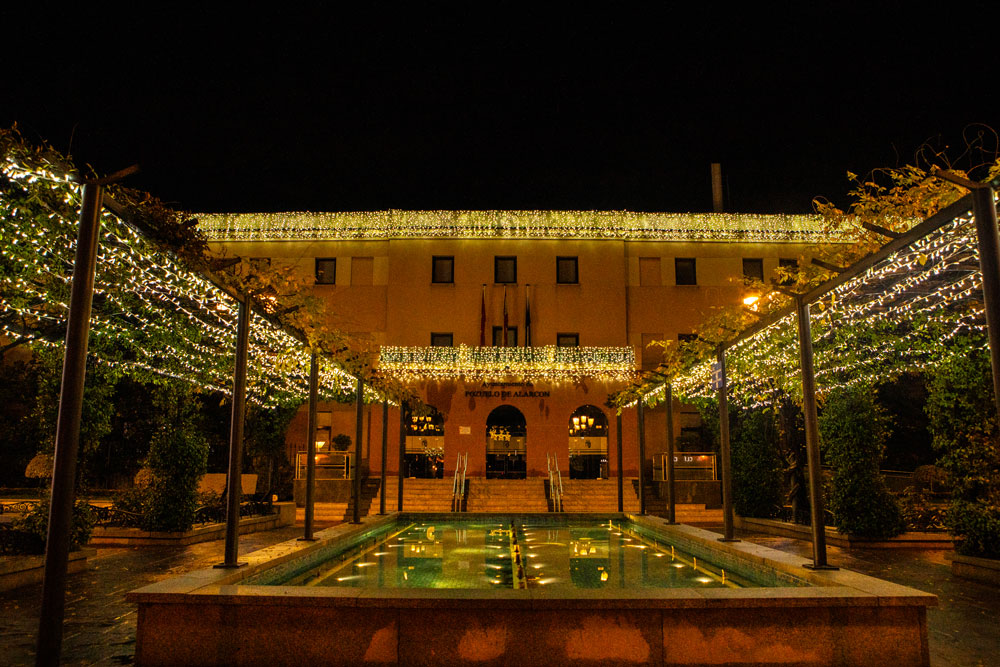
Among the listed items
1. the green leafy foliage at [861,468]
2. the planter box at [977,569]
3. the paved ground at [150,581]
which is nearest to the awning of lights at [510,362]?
the green leafy foliage at [861,468]

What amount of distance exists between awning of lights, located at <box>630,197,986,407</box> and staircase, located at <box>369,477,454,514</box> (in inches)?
324

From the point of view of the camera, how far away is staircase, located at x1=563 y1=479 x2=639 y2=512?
1934 cm

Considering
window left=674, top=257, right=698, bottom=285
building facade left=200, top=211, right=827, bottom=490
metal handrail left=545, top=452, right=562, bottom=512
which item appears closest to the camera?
metal handrail left=545, top=452, right=562, bottom=512

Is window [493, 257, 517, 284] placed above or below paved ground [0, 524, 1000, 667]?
above

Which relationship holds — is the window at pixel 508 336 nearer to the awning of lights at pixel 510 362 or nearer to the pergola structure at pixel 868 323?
the awning of lights at pixel 510 362

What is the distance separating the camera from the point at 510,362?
22.5 meters

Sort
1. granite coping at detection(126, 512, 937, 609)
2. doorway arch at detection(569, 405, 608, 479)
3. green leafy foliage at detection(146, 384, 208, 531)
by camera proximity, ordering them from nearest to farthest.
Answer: granite coping at detection(126, 512, 937, 609) → green leafy foliage at detection(146, 384, 208, 531) → doorway arch at detection(569, 405, 608, 479)

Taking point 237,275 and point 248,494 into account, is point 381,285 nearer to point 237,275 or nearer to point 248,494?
point 248,494

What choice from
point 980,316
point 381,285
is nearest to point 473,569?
point 980,316

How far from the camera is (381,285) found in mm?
24609

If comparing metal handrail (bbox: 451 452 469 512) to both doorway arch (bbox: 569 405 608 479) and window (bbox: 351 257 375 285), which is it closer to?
doorway arch (bbox: 569 405 608 479)

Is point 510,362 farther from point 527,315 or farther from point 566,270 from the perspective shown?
point 566,270

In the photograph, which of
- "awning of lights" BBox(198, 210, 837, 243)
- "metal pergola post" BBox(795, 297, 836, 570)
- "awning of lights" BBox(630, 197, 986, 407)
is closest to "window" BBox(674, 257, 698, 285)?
"awning of lights" BBox(198, 210, 837, 243)

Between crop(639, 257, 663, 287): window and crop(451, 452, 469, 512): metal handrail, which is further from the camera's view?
crop(639, 257, 663, 287): window
